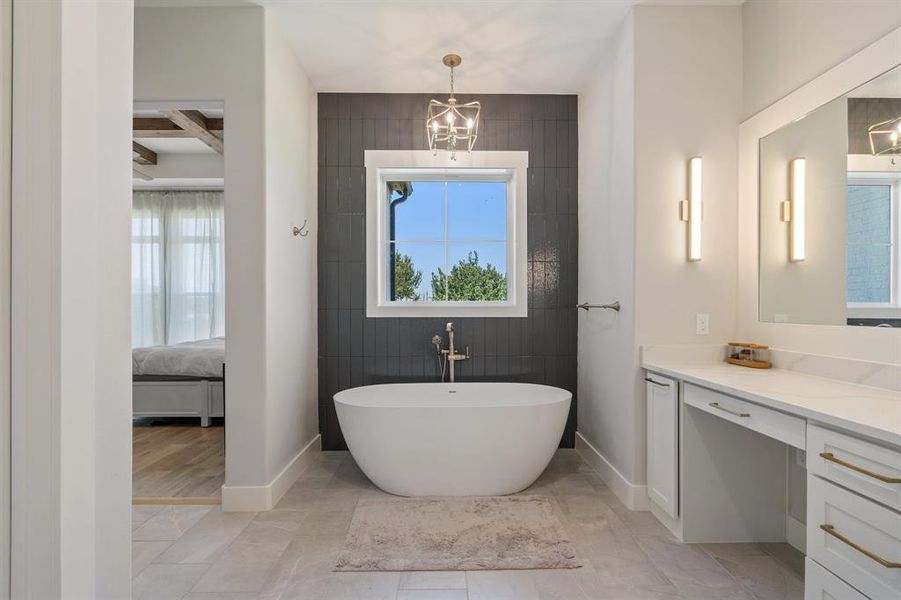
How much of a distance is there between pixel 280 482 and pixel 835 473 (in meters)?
2.56

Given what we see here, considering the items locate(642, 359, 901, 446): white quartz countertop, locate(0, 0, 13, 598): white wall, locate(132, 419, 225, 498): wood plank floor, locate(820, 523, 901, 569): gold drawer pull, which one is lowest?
locate(132, 419, 225, 498): wood plank floor

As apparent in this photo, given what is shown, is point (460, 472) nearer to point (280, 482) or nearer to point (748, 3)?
point (280, 482)

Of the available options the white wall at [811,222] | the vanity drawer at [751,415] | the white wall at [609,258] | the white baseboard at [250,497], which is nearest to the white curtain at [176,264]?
the white baseboard at [250,497]

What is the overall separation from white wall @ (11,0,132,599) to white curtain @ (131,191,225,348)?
5810mm

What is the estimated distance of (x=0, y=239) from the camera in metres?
0.87

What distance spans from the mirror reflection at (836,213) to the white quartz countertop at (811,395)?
0.29 meters

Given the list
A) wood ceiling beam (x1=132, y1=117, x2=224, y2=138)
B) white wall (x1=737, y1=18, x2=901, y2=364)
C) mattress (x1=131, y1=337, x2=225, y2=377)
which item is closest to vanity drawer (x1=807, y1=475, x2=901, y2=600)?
white wall (x1=737, y1=18, x2=901, y2=364)

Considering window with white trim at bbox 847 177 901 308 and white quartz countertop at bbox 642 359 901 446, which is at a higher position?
window with white trim at bbox 847 177 901 308

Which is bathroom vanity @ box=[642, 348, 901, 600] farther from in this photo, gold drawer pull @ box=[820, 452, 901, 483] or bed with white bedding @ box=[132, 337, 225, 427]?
bed with white bedding @ box=[132, 337, 225, 427]

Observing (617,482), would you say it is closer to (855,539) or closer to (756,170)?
(855,539)

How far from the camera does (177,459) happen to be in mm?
3330

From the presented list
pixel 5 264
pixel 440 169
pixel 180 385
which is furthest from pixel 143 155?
pixel 5 264

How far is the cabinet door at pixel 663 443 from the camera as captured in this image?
7.25ft

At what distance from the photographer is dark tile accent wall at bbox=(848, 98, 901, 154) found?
1.74 metres
